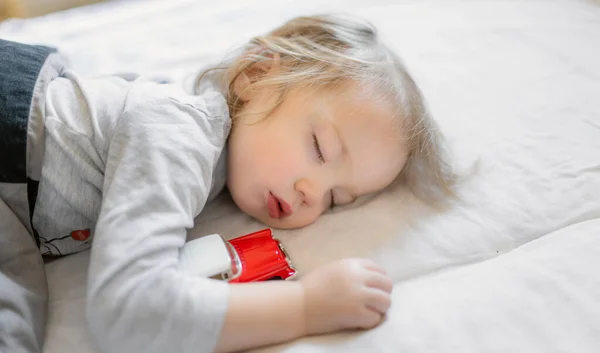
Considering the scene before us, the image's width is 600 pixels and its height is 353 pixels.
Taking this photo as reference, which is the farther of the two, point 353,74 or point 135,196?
point 353,74

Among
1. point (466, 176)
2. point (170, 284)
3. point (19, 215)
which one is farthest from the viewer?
point (466, 176)

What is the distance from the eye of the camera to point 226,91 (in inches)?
32.2

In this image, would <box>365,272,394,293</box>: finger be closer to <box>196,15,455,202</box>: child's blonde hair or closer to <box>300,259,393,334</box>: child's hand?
<box>300,259,393,334</box>: child's hand

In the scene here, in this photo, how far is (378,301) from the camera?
609mm

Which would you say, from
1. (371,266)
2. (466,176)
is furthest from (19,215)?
(466,176)

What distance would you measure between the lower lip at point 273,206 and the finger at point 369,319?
0.64 feet

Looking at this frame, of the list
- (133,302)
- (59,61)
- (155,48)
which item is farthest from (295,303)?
(155,48)

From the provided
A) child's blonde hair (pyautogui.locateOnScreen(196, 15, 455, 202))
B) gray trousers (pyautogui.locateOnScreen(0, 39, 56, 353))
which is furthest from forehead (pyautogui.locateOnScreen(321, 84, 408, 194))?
gray trousers (pyautogui.locateOnScreen(0, 39, 56, 353))

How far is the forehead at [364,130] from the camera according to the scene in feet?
2.41

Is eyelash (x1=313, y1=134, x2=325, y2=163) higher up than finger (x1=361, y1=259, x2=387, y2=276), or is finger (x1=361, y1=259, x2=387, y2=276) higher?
eyelash (x1=313, y1=134, x2=325, y2=163)

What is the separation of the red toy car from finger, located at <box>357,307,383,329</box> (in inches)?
4.3

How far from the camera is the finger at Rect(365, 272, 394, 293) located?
625 mm

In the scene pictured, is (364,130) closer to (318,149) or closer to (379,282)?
(318,149)

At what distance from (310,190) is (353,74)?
0.18 meters
